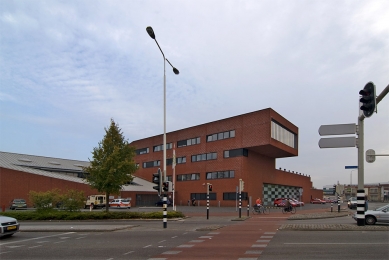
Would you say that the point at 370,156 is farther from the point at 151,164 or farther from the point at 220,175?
the point at 151,164

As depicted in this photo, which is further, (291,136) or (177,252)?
(291,136)

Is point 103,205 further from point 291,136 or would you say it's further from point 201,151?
point 291,136

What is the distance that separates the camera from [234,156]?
57.2 m

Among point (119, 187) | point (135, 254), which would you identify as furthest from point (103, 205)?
point (135, 254)

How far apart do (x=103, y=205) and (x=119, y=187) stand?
22669 mm

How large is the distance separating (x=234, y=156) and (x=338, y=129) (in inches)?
1513

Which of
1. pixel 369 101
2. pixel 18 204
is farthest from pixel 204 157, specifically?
pixel 369 101

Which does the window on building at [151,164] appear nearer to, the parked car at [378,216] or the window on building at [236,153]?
the window on building at [236,153]

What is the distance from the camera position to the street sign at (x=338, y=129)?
1900 centimetres

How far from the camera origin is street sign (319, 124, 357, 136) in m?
19.0

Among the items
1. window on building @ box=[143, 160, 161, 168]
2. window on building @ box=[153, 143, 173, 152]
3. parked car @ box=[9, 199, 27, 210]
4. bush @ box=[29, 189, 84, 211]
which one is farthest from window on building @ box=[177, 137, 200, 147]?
bush @ box=[29, 189, 84, 211]

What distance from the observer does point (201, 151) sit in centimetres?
6394

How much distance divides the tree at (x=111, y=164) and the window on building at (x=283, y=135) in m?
27.6

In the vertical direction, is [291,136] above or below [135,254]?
above
